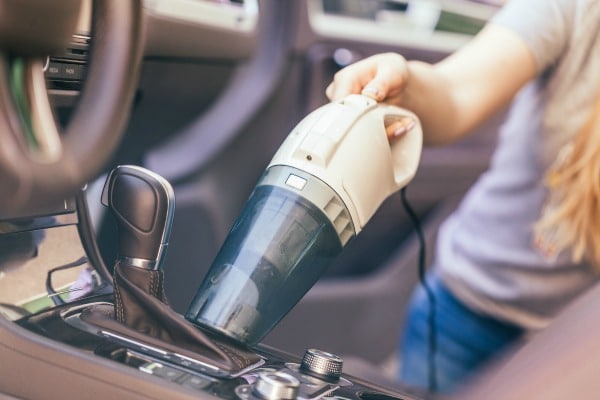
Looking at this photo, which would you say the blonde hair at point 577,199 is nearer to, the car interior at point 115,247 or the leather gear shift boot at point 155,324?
the car interior at point 115,247

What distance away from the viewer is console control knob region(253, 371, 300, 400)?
0.67m

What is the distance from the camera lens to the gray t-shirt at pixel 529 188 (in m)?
1.07

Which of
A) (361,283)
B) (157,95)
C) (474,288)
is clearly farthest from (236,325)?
(361,283)

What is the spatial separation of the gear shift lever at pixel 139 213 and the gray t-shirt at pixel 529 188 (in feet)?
1.58

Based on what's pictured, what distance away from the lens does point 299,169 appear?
759 mm

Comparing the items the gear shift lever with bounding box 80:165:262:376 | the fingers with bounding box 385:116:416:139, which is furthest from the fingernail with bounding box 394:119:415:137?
the gear shift lever with bounding box 80:165:262:376

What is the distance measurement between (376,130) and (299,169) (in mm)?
84

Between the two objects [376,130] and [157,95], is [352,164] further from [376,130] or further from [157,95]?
[157,95]

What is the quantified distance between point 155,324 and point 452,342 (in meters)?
0.64

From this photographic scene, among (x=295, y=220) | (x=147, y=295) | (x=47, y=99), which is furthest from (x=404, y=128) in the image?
Result: (x=47, y=99)

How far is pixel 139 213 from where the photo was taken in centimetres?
77

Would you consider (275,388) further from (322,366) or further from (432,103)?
(432,103)

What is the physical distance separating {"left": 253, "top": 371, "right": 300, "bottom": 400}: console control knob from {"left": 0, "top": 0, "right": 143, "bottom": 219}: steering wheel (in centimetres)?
21

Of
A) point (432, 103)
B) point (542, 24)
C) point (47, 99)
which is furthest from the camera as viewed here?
point (542, 24)
